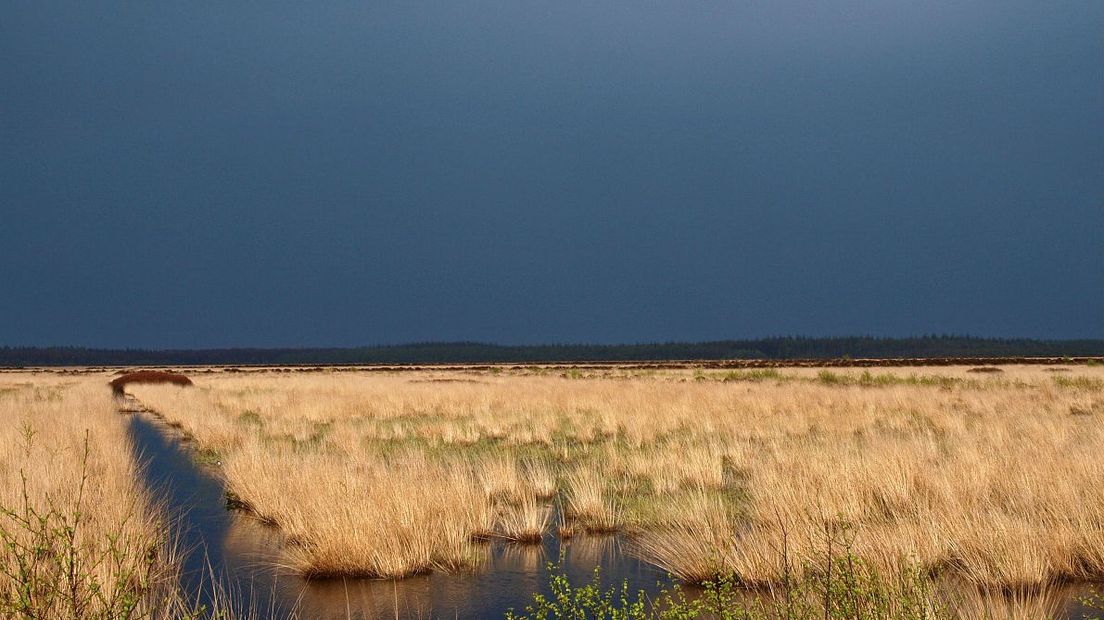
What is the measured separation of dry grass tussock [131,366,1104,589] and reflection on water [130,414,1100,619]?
0.21 m

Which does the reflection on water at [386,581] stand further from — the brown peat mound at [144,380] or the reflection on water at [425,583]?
the brown peat mound at [144,380]

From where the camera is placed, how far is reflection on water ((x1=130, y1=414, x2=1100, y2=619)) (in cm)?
519

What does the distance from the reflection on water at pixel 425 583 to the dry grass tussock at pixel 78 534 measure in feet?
1.42

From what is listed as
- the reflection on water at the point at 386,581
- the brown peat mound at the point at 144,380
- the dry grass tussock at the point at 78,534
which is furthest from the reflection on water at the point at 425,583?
the brown peat mound at the point at 144,380

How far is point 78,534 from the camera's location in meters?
6.20

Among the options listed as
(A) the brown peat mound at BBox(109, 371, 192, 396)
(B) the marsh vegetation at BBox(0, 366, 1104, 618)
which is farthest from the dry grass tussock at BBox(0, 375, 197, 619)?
(A) the brown peat mound at BBox(109, 371, 192, 396)

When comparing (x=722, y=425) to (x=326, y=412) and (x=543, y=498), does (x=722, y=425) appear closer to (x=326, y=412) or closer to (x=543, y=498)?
(x=543, y=498)

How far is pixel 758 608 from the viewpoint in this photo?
417cm

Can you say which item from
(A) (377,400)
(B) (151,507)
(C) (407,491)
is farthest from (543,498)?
(A) (377,400)

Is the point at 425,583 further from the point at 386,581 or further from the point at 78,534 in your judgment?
the point at 78,534

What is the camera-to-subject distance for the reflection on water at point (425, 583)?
17.0 ft

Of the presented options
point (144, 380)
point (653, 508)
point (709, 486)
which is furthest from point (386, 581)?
point (144, 380)

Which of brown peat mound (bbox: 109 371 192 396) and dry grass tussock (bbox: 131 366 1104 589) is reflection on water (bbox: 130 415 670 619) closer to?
dry grass tussock (bbox: 131 366 1104 589)

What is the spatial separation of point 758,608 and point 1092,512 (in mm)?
4414
